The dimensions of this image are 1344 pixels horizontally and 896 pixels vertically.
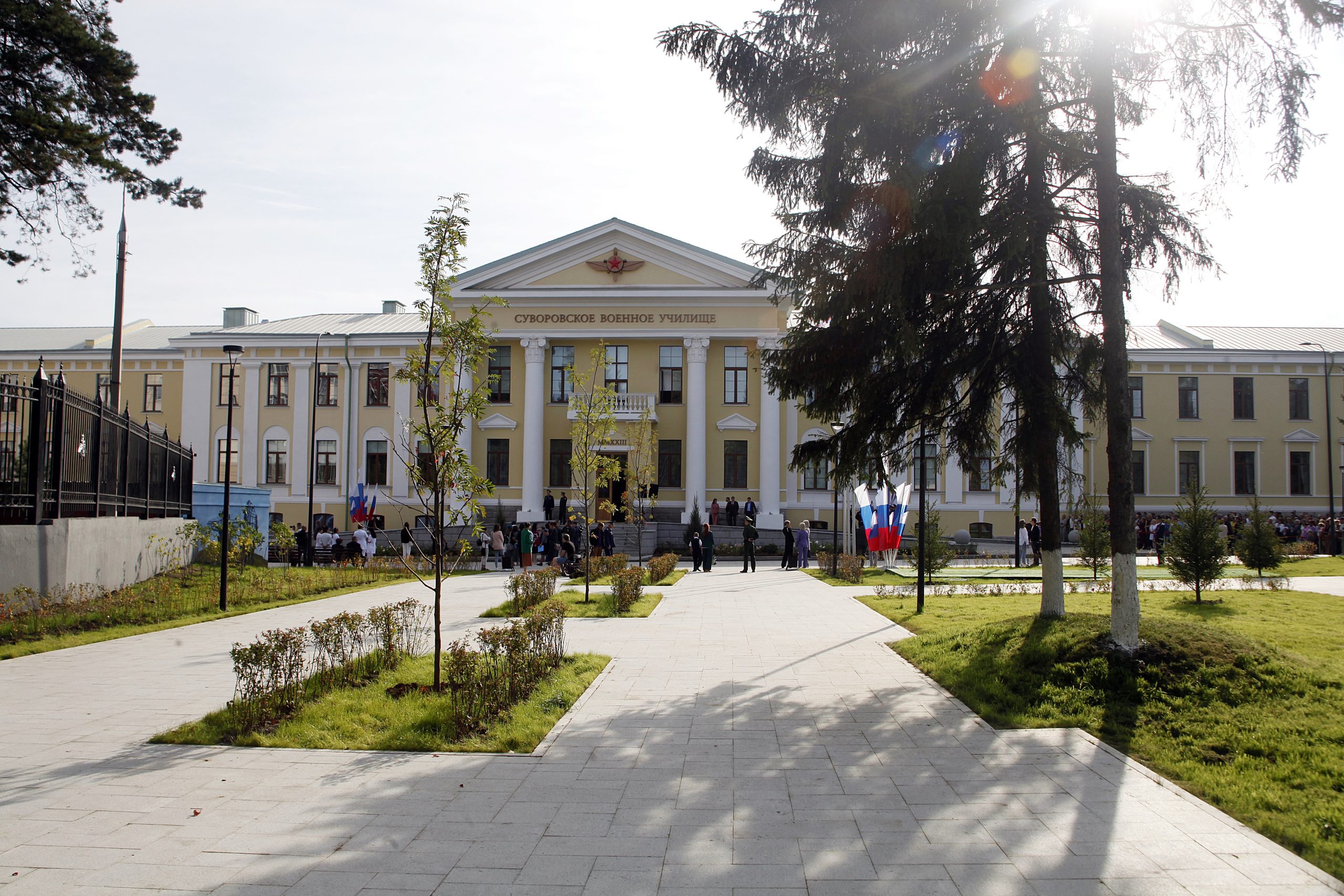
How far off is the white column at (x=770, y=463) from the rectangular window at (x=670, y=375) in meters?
4.26

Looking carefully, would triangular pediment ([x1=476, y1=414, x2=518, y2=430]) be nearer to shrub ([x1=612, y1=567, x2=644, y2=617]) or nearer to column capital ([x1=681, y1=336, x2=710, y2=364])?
column capital ([x1=681, y1=336, x2=710, y2=364])

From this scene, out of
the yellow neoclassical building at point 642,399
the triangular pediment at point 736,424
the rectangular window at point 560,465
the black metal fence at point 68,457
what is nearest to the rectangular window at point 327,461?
the yellow neoclassical building at point 642,399

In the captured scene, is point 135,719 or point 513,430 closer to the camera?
point 135,719

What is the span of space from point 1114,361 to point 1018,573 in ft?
56.9

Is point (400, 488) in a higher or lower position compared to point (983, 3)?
lower

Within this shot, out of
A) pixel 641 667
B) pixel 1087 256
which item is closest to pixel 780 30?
pixel 1087 256

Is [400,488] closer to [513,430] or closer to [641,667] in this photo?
[513,430]

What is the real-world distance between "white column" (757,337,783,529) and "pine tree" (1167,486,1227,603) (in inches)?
1031

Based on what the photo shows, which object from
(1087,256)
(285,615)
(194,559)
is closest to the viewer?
(1087,256)

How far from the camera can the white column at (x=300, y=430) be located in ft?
156

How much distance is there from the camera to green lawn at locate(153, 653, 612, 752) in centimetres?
700

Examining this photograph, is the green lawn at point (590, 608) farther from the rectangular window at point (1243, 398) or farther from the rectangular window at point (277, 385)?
the rectangular window at point (1243, 398)

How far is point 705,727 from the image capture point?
771cm

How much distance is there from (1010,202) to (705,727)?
796 cm
